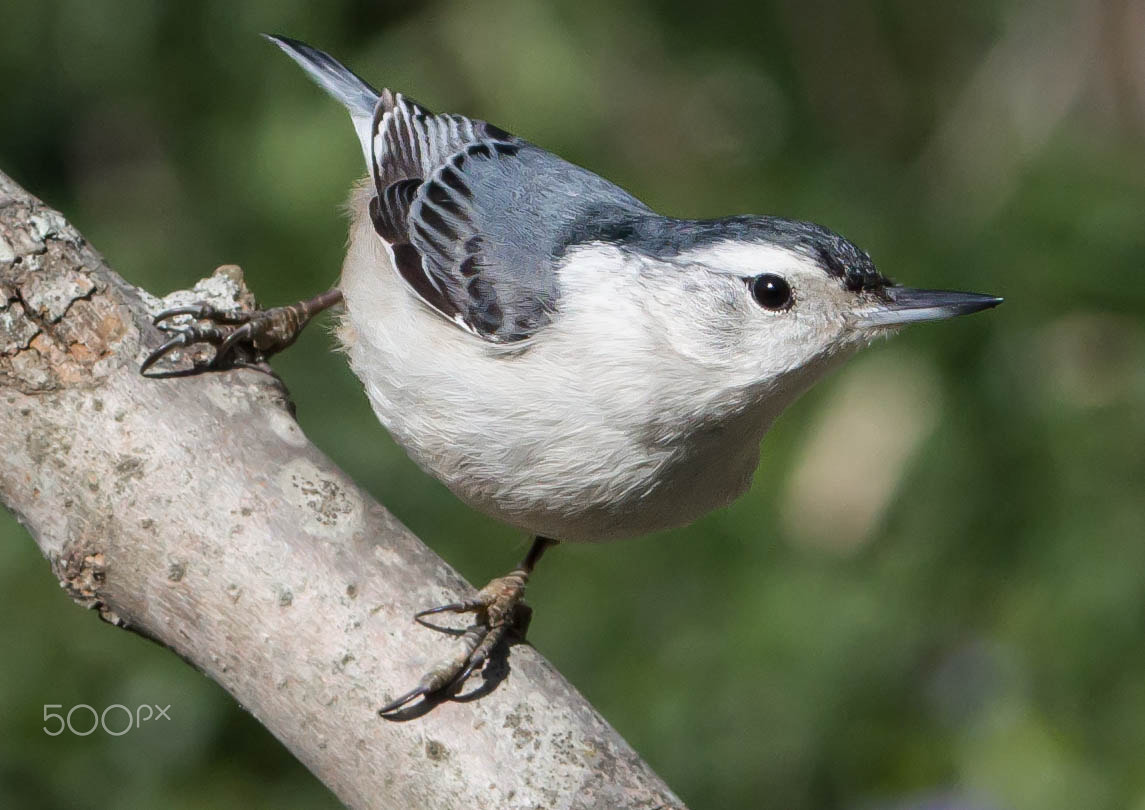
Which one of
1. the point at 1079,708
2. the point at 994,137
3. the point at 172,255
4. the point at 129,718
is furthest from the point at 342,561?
the point at 994,137

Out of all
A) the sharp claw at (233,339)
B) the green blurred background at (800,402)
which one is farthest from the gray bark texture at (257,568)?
the green blurred background at (800,402)

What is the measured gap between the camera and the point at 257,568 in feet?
5.84

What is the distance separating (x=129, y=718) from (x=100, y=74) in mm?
2374

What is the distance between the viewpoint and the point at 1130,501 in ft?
10.2

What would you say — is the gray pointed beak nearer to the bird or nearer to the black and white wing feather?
the bird

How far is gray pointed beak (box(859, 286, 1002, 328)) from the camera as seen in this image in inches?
74.9

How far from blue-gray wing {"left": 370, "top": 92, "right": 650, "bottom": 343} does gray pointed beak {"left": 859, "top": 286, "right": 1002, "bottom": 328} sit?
1.66ft

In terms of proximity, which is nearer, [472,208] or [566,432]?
[566,432]

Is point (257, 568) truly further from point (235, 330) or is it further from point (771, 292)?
point (771, 292)

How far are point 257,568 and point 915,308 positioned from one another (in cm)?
106

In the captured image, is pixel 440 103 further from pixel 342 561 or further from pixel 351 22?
pixel 342 561

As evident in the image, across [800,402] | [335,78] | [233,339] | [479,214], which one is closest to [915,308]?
[479,214]

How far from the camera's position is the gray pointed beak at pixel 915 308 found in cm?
190

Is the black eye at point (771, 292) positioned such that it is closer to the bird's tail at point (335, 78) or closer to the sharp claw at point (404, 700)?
the sharp claw at point (404, 700)
